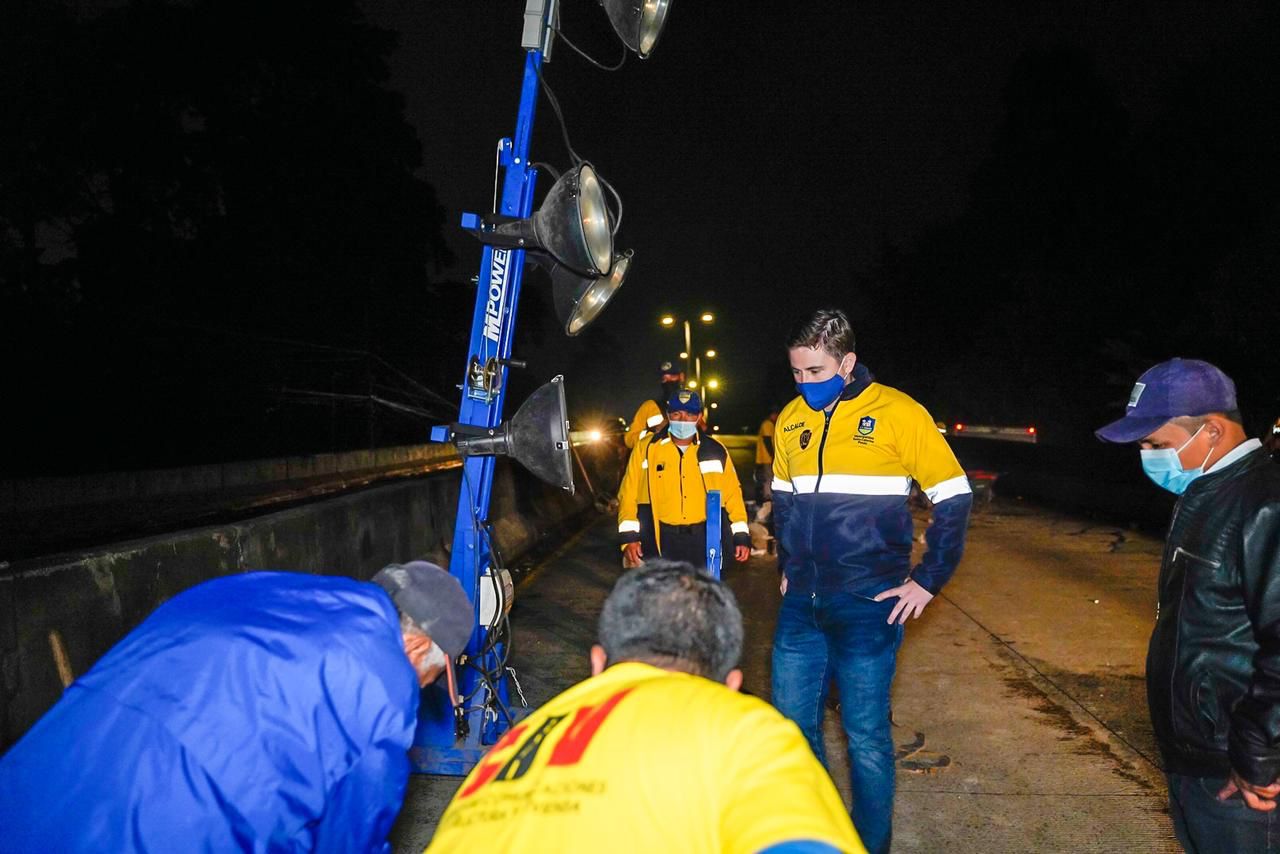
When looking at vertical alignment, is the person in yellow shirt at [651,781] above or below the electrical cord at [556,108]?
below

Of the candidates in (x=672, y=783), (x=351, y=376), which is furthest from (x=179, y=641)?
(x=351, y=376)

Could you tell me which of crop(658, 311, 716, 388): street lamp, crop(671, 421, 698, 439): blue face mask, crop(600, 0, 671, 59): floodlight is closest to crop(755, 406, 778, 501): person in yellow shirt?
crop(671, 421, 698, 439): blue face mask

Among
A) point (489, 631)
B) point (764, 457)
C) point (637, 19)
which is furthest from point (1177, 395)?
point (764, 457)

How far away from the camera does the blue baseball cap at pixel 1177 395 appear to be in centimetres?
282

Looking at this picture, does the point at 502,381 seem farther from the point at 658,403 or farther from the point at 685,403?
the point at 658,403

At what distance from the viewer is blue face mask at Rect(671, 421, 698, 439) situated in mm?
6672

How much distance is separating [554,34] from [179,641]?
11.9 ft

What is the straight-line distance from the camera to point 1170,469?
9.71 ft

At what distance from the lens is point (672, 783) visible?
1.56 metres

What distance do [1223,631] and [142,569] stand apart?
4.12 metres

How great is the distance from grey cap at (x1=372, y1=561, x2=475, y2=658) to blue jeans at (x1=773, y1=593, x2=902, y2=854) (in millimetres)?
1861

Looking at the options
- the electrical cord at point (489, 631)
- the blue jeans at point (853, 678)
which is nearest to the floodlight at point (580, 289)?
the electrical cord at point (489, 631)

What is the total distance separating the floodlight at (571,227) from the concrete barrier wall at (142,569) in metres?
2.09

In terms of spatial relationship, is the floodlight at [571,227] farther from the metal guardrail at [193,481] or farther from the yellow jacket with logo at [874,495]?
the metal guardrail at [193,481]
